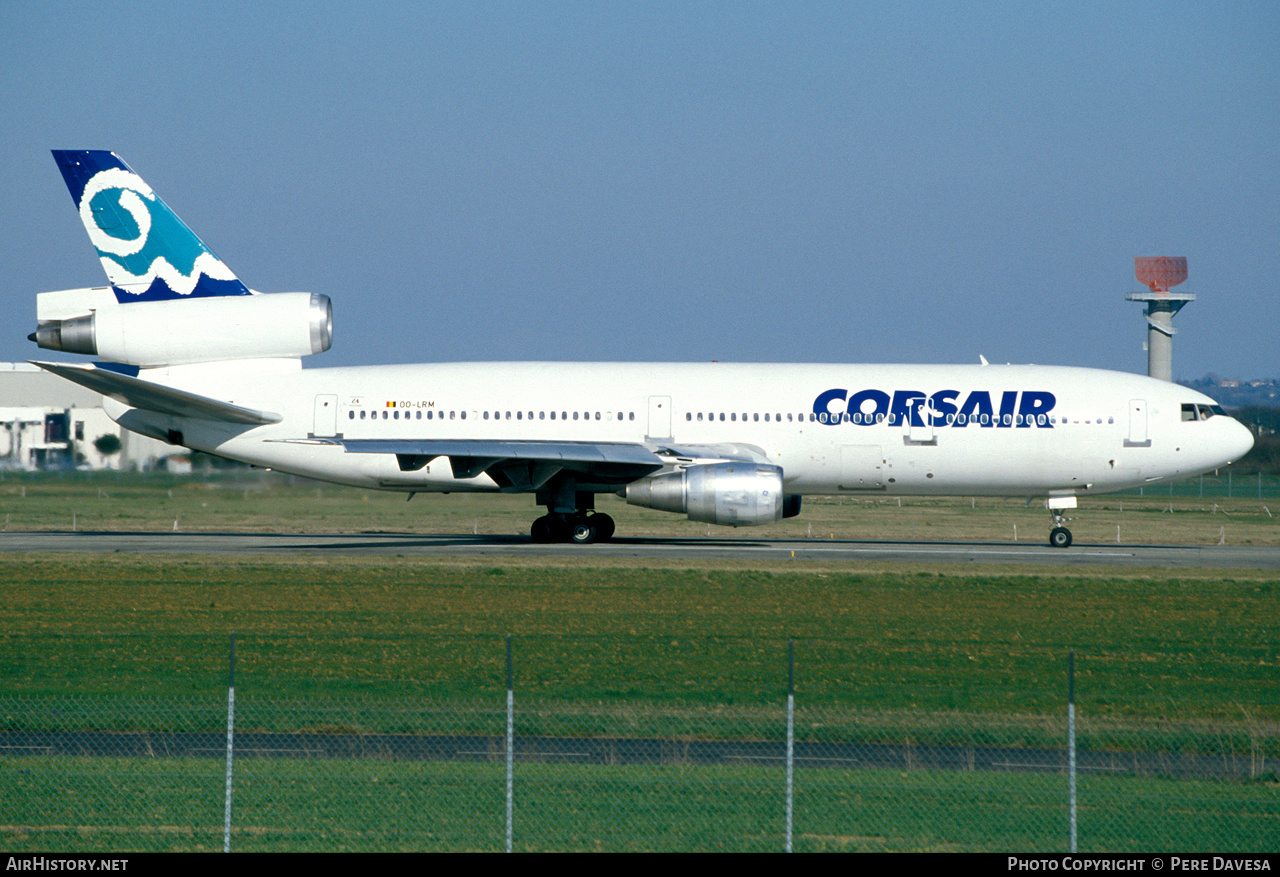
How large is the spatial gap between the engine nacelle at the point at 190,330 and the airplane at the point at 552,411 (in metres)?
0.04

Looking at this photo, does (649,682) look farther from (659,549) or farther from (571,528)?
(571,528)

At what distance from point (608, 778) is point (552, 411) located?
20.7 m

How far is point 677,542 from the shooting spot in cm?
3303

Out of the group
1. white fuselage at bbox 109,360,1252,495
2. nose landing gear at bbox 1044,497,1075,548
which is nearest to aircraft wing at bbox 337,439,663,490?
white fuselage at bbox 109,360,1252,495

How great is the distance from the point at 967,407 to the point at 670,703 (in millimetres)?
19113

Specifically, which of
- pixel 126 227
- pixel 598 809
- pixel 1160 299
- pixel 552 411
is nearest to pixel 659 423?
pixel 552 411

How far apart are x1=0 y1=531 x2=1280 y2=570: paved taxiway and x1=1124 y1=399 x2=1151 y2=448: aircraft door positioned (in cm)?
278

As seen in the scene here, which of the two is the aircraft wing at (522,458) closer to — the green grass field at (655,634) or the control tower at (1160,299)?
the green grass field at (655,634)

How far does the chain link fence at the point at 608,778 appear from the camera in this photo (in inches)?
364

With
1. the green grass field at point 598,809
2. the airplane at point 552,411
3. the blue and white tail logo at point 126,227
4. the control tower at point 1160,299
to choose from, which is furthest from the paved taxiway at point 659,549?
the control tower at point 1160,299

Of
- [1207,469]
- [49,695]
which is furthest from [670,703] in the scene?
[1207,469]

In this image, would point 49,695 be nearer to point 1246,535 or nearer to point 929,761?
point 929,761

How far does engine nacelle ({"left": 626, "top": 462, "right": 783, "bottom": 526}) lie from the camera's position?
28234mm
